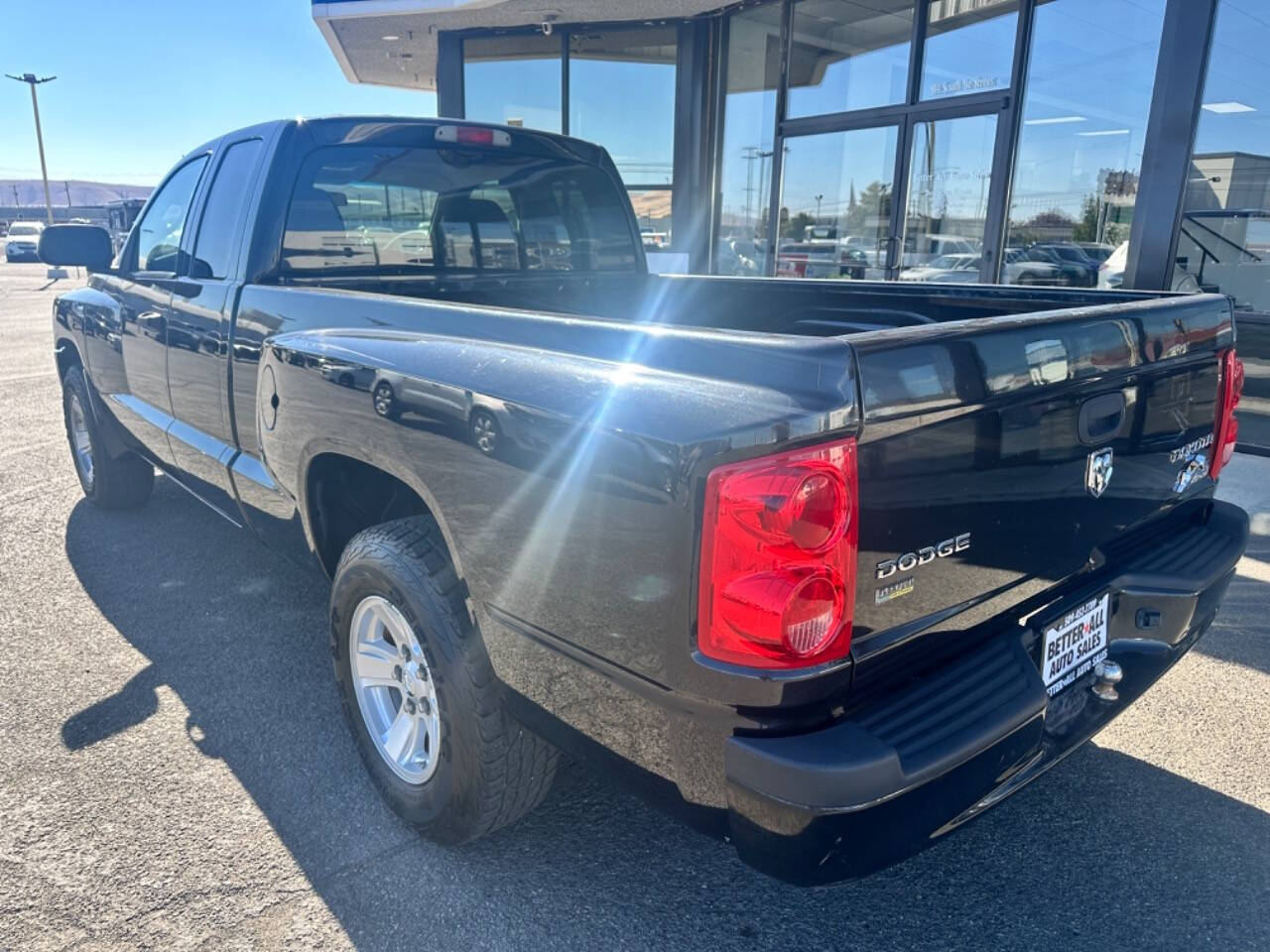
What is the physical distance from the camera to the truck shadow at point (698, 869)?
213 cm

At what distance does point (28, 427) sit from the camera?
7.26 m

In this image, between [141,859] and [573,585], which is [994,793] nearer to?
[573,585]

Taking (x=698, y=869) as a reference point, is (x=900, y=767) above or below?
above

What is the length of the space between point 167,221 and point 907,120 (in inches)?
264

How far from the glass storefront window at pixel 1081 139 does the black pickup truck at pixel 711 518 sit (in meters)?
4.72

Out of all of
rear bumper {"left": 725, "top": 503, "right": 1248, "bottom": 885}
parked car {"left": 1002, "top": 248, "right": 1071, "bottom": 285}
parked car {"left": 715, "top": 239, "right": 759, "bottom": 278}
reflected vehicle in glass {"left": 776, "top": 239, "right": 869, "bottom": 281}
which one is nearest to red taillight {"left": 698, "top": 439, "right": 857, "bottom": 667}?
rear bumper {"left": 725, "top": 503, "right": 1248, "bottom": 885}

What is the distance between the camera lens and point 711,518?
4.96 feet

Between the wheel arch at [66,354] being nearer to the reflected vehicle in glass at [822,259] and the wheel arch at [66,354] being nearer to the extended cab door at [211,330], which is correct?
the extended cab door at [211,330]

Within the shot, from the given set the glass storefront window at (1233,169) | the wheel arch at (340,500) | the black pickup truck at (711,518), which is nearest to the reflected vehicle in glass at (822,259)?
the glass storefront window at (1233,169)

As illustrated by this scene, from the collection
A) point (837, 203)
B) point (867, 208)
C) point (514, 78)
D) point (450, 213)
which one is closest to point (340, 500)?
point (450, 213)

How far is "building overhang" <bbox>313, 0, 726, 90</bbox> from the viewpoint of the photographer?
32.0 ft

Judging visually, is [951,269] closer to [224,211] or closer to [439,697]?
[224,211]

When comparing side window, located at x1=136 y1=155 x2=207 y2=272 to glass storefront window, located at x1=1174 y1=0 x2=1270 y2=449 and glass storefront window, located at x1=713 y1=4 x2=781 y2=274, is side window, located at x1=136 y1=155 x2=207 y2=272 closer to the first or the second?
glass storefront window, located at x1=1174 y1=0 x2=1270 y2=449

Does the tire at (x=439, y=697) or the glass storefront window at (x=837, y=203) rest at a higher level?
the glass storefront window at (x=837, y=203)
